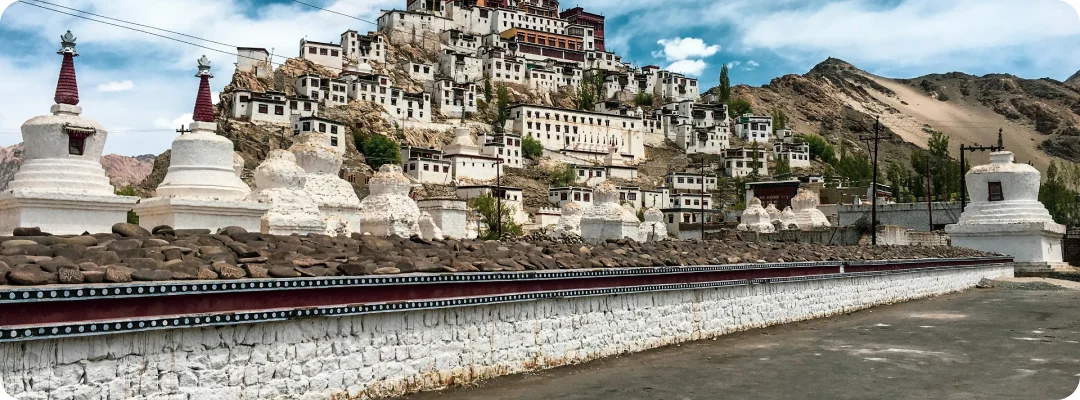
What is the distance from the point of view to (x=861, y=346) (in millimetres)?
13172

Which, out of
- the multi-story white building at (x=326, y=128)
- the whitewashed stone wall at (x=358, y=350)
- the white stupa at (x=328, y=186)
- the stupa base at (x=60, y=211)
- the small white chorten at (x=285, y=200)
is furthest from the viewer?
the multi-story white building at (x=326, y=128)

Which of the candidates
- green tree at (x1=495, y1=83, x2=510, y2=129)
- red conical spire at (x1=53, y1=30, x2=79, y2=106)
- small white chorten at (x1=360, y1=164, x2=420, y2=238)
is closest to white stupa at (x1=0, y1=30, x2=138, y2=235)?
red conical spire at (x1=53, y1=30, x2=79, y2=106)

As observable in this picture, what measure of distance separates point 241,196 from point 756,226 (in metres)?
41.3

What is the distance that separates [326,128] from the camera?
280 ft

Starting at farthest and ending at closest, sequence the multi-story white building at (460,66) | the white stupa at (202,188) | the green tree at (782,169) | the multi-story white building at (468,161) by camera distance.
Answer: the multi-story white building at (460,66) < the green tree at (782,169) < the multi-story white building at (468,161) < the white stupa at (202,188)

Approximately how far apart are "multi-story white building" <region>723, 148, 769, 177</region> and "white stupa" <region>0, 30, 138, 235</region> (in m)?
97.9

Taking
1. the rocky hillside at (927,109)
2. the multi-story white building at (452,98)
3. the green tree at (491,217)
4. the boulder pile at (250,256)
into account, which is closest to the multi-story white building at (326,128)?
the multi-story white building at (452,98)

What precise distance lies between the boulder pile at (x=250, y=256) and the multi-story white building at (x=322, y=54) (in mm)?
91362

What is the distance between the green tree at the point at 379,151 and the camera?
8925 cm

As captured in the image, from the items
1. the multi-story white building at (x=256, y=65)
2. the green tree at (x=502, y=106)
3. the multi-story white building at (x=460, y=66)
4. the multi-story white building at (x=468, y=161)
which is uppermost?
the multi-story white building at (x=460, y=66)

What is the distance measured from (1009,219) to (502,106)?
77185mm

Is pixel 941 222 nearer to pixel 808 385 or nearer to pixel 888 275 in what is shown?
Answer: pixel 888 275

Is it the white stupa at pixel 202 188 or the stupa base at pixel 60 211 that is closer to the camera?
the stupa base at pixel 60 211

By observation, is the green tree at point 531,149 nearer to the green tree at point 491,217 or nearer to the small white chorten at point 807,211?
the green tree at point 491,217
